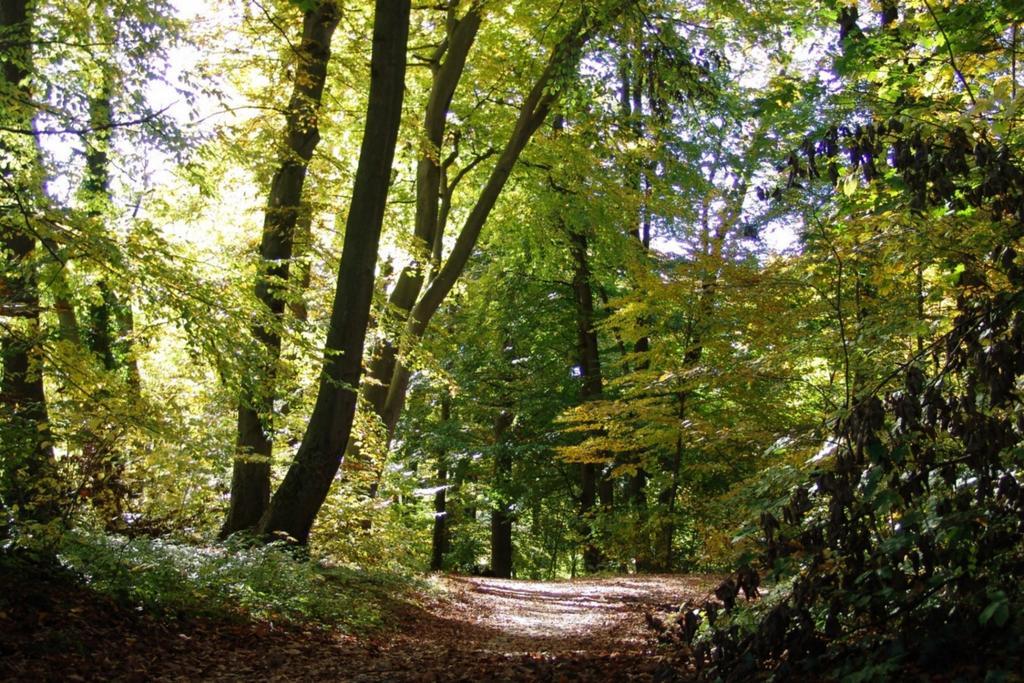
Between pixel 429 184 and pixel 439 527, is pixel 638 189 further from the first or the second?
pixel 439 527

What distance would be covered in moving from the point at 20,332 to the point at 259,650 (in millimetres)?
3376

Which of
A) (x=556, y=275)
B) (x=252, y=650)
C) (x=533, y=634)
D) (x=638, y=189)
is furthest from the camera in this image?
(x=556, y=275)

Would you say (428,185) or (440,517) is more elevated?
(428,185)

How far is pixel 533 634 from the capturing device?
9.16 meters

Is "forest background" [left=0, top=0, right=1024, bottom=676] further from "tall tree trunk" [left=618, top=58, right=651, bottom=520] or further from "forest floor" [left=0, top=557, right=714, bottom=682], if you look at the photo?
"forest floor" [left=0, top=557, right=714, bottom=682]

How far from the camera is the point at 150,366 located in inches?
564

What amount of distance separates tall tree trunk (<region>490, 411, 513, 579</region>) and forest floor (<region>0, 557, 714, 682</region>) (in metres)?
12.0

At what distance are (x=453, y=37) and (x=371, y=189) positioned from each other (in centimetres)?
441

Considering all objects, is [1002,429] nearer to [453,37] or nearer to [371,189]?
[371,189]

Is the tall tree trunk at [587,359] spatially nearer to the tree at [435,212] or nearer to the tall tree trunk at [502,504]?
the tall tree trunk at [502,504]

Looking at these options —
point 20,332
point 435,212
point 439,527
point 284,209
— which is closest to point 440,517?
point 439,527

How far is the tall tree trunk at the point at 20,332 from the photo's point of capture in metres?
5.95

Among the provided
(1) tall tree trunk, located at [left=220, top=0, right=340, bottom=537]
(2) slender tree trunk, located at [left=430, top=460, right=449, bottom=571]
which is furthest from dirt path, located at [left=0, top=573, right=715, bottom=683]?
(2) slender tree trunk, located at [left=430, top=460, right=449, bottom=571]

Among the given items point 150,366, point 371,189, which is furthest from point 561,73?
point 150,366
